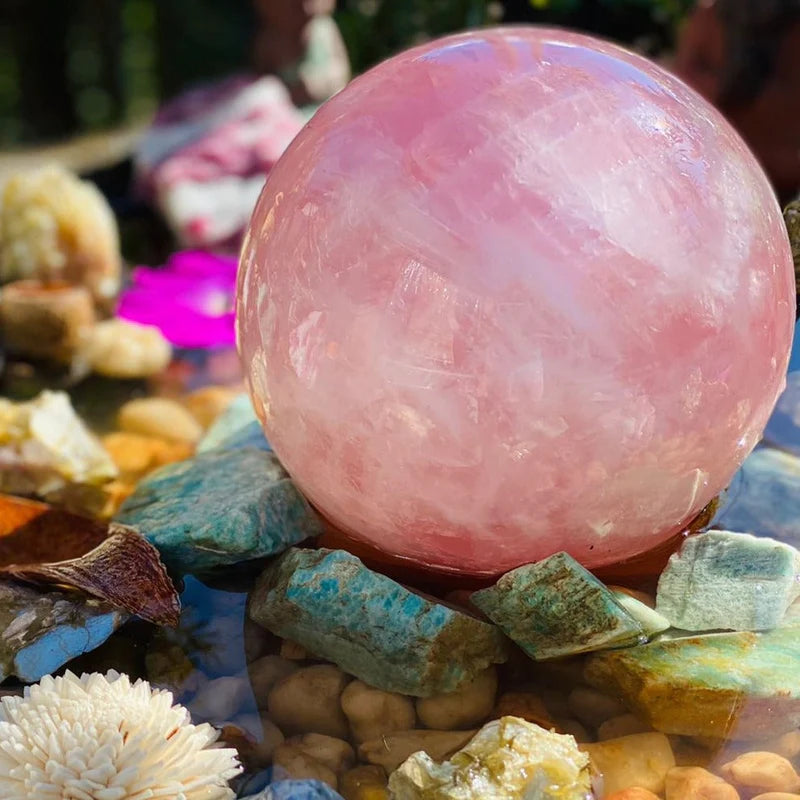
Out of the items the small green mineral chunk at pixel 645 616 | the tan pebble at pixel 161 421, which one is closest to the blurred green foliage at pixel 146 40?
the tan pebble at pixel 161 421

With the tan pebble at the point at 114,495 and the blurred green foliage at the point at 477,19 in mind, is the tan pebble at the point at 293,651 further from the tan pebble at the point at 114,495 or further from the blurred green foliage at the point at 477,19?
the blurred green foliage at the point at 477,19

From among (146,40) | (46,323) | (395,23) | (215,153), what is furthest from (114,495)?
(146,40)

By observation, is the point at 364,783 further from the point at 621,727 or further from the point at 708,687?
the point at 708,687

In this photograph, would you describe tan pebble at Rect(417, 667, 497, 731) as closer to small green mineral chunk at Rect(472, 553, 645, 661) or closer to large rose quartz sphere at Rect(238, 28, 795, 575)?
small green mineral chunk at Rect(472, 553, 645, 661)

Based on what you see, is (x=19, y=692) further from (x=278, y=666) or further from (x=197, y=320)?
(x=197, y=320)

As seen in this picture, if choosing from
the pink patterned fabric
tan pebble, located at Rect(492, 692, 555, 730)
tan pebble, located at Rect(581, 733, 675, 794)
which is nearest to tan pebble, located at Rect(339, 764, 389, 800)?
tan pebble, located at Rect(492, 692, 555, 730)

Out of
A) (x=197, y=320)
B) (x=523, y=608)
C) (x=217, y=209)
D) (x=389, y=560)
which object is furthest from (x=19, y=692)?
(x=217, y=209)
